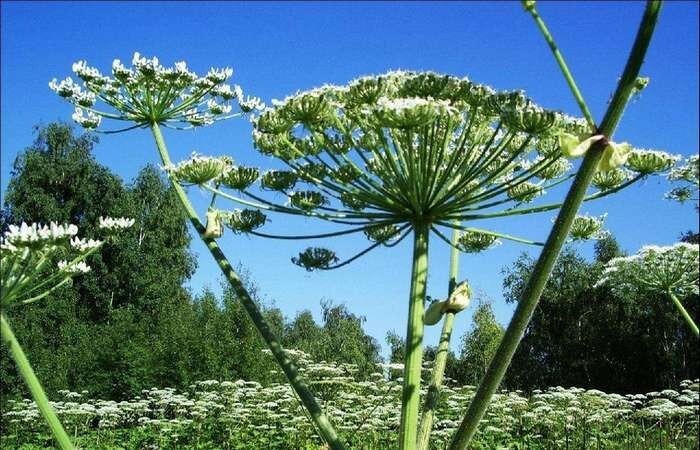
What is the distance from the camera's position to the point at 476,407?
2.11m

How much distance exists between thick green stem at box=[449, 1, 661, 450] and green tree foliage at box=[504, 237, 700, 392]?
39.1 metres

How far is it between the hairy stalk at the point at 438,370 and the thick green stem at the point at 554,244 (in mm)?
696

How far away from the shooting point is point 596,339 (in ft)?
148

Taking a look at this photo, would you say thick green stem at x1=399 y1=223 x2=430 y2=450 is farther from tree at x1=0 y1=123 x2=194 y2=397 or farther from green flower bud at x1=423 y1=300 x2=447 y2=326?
tree at x1=0 y1=123 x2=194 y2=397

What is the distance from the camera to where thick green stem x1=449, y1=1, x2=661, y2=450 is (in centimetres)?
184

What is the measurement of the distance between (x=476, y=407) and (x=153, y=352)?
1196 inches

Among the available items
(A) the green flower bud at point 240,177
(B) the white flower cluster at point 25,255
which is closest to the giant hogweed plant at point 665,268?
(A) the green flower bud at point 240,177

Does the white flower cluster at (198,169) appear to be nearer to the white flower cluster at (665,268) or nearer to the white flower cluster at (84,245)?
the white flower cluster at (84,245)

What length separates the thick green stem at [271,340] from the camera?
2.60 m

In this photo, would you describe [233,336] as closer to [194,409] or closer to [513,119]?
[194,409]

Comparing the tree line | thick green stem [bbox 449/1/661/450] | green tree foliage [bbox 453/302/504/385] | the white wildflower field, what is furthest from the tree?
thick green stem [bbox 449/1/661/450]

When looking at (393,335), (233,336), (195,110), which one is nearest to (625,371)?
(393,335)

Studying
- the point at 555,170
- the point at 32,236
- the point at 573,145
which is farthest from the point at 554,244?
the point at 32,236

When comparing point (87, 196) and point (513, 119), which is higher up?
point (87, 196)
